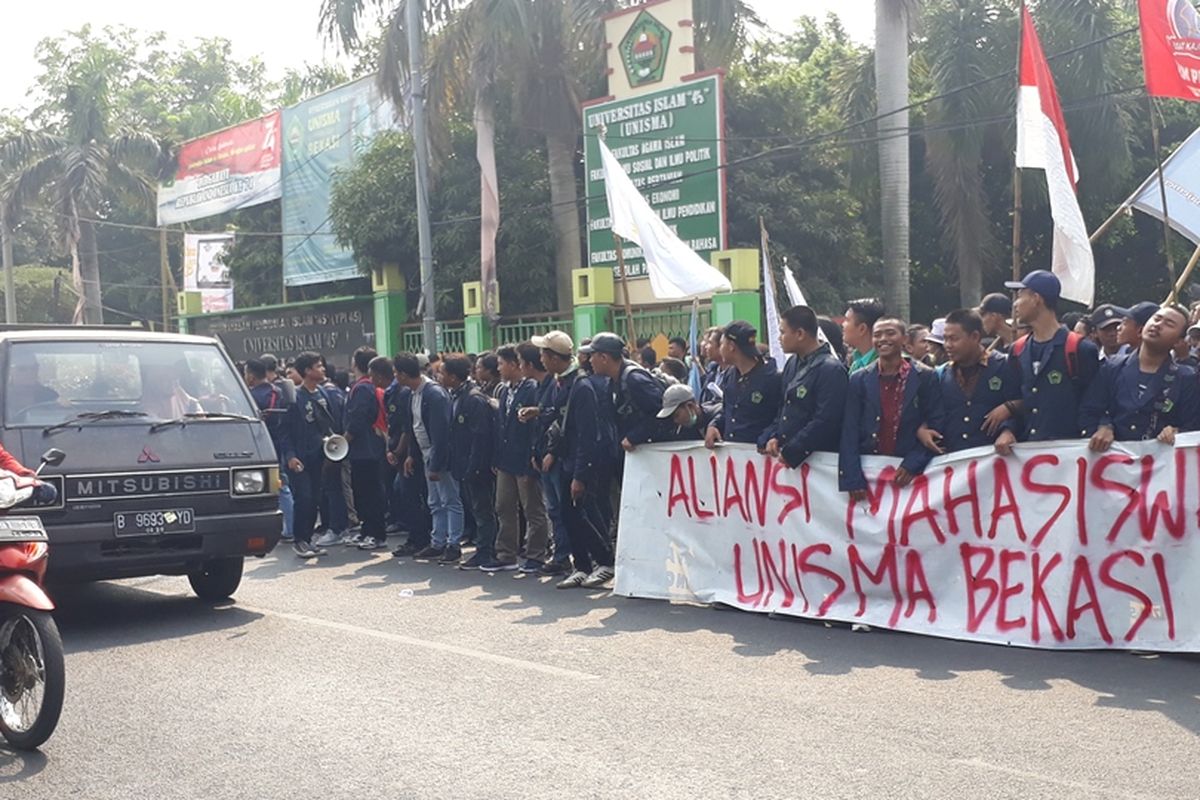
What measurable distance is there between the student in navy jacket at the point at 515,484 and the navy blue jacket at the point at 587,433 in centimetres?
74

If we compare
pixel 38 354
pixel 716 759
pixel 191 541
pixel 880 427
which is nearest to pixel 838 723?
pixel 716 759

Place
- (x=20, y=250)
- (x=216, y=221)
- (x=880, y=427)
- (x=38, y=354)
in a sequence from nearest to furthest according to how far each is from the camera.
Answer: (x=880, y=427)
(x=38, y=354)
(x=216, y=221)
(x=20, y=250)

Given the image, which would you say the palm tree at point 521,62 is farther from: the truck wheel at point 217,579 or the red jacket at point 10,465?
the red jacket at point 10,465

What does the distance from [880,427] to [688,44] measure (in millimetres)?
12952

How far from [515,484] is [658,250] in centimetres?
358

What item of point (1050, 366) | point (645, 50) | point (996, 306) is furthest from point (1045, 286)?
point (645, 50)

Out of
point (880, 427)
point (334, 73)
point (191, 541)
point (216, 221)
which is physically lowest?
point (191, 541)

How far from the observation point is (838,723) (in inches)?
221

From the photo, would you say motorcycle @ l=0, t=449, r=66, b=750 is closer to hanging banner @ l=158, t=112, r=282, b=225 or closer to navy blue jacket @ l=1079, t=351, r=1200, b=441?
navy blue jacket @ l=1079, t=351, r=1200, b=441

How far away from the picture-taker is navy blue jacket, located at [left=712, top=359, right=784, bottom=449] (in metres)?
8.58

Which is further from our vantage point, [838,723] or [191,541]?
[191,541]

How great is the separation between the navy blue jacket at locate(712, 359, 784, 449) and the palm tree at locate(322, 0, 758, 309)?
14.2m

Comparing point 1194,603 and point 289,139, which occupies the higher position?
point 289,139

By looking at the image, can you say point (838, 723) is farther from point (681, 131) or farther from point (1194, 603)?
point (681, 131)
